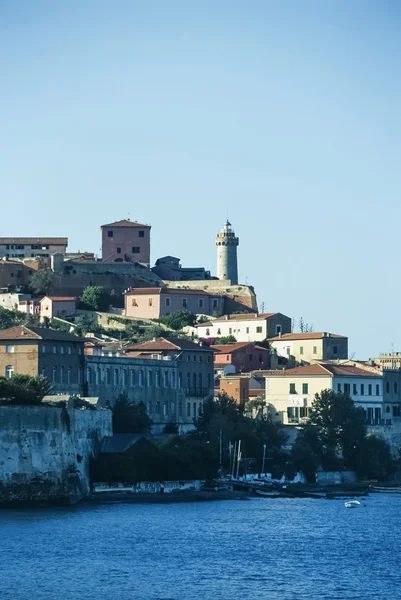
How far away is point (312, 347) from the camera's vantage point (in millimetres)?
130250

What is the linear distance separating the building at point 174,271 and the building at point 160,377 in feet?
118

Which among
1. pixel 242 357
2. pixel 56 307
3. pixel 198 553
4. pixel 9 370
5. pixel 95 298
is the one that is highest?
pixel 95 298

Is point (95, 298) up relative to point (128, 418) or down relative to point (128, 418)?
up

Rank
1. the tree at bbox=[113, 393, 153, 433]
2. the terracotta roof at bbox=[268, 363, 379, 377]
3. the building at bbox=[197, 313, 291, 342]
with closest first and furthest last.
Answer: the tree at bbox=[113, 393, 153, 433] < the terracotta roof at bbox=[268, 363, 379, 377] < the building at bbox=[197, 313, 291, 342]

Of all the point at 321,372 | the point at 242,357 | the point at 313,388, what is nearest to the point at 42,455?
the point at 313,388

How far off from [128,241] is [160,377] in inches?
1633

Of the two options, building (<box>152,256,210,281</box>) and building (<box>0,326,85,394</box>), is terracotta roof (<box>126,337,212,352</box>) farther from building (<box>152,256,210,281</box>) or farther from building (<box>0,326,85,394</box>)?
building (<box>152,256,210,281</box>)

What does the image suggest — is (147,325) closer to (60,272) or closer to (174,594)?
(60,272)

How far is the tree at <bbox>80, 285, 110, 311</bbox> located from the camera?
13738 cm

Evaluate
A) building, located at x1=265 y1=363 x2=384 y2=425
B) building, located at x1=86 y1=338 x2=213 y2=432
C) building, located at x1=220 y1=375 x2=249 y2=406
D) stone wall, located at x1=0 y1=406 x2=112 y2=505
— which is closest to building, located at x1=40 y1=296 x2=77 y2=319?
building, located at x1=220 y1=375 x2=249 y2=406

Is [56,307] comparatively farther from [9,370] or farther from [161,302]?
[9,370]

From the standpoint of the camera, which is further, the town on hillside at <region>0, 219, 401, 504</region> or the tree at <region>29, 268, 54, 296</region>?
the tree at <region>29, 268, 54, 296</region>

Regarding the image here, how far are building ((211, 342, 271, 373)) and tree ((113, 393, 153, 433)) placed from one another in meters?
23.1

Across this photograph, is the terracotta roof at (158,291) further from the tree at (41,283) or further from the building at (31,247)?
the building at (31,247)
